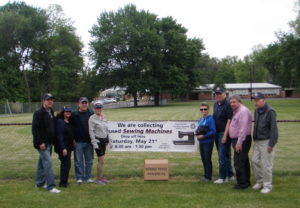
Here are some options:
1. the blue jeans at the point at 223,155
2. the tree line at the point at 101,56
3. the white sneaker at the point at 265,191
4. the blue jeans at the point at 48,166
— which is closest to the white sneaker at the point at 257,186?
the white sneaker at the point at 265,191

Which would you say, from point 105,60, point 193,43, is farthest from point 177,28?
point 105,60

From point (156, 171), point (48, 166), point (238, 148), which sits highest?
point (238, 148)

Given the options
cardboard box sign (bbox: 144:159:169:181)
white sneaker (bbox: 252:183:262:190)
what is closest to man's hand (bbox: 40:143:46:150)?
cardboard box sign (bbox: 144:159:169:181)

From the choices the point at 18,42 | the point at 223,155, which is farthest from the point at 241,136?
the point at 18,42

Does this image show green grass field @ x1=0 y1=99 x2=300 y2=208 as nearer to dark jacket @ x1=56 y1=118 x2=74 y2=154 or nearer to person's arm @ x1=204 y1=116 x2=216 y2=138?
dark jacket @ x1=56 y1=118 x2=74 y2=154

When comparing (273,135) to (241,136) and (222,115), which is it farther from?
(222,115)

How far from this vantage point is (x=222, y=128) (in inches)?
296

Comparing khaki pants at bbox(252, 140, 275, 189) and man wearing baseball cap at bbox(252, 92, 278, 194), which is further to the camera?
khaki pants at bbox(252, 140, 275, 189)

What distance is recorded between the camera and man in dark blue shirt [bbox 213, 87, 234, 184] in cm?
740

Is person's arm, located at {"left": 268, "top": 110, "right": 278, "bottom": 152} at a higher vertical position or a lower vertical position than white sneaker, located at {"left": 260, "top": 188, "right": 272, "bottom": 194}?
higher

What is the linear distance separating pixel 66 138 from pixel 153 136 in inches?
90.3

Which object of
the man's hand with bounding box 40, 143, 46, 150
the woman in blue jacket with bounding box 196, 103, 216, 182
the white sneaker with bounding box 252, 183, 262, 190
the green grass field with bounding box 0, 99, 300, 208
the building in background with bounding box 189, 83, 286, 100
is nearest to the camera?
the green grass field with bounding box 0, 99, 300, 208

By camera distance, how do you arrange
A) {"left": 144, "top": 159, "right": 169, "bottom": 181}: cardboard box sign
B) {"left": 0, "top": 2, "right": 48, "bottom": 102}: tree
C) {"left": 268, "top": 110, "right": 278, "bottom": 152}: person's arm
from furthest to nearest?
{"left": 0, "top": 2, "right": 48, "bottom": 102}: tree
{"left": 144, "top": 159, "right": 169, "bottom": 181}: cardboard box sign
{"left": 268, "top": 110, "right": 278, "bottom": 152}: person's arm

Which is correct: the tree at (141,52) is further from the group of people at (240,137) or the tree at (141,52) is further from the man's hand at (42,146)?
the man's hand at (42,146)
